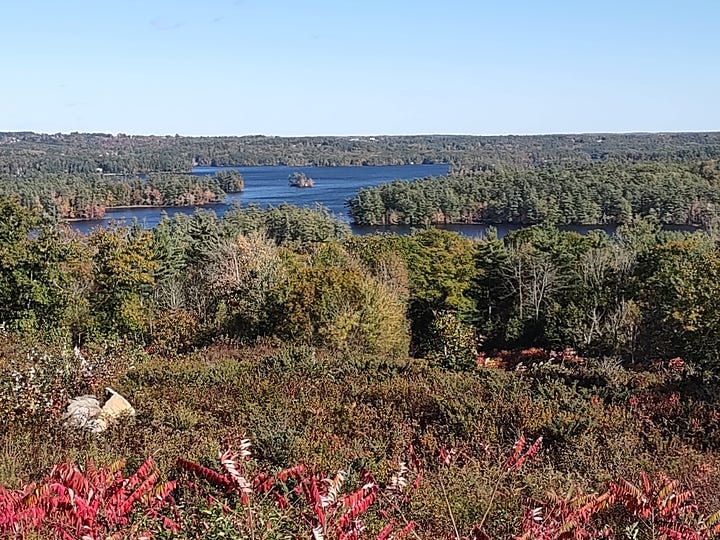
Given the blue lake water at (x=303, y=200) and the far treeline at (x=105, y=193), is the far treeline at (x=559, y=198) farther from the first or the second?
the far treeline at (x=105, y=193)

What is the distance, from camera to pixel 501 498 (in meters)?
6.28

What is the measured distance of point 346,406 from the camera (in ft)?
31.9

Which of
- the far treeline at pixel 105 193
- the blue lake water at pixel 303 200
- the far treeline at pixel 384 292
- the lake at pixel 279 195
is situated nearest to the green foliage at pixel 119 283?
the far treeline at pixel 384 292

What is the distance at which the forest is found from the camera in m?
4.27

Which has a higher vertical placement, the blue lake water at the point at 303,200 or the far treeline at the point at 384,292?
the far treeline at the point at 384,292

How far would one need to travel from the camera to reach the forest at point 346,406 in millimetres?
4273

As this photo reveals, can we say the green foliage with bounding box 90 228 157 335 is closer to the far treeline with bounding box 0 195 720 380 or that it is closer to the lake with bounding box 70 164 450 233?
the far treeline with bounding box 0 195 720 380

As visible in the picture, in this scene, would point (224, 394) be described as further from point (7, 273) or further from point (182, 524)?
point (7, 273)

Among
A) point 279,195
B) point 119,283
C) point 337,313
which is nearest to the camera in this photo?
point 337,313

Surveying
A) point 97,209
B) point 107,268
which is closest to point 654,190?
point 97,209

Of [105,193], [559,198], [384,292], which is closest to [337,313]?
[384,292]

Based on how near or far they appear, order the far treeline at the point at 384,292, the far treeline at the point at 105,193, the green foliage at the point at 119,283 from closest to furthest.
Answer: the far treeline at the point at 384,292 < the green foliage at the point at 119,283 < the far treeline at the point at 105,193

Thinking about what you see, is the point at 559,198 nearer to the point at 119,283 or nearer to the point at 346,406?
the point at 119,283

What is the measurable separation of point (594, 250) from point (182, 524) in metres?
33.4
